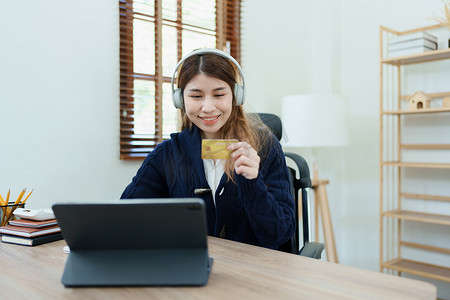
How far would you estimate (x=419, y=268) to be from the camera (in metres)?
2.63

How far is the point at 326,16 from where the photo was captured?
323 cm

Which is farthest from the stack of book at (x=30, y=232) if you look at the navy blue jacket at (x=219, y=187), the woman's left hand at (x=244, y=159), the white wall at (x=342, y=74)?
the white wall at (x=342, y=74)

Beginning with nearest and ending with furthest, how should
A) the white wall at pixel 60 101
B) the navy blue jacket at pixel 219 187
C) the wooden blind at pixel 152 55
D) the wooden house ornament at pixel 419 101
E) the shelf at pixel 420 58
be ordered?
the navy blue jacket at pixel 219 187, the white wall at pixel 60 101, the wooden blind at pixel 152 55, the shelf at pixel 420 58, the wooden house ornament at pixel 419 101

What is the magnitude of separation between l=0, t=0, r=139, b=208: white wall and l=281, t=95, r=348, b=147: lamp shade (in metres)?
1.14

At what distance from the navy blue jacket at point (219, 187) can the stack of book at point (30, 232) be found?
261 millimetres

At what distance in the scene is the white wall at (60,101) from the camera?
1.80 m

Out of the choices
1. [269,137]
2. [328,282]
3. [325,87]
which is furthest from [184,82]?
[325,87]

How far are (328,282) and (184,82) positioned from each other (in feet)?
2.76

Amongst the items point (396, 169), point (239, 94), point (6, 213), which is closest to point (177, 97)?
point (239, 94)

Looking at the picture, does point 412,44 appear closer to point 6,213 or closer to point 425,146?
point 425,146

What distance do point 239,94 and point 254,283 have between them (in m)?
0.74

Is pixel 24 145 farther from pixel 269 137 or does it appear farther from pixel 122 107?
pixel 269 137

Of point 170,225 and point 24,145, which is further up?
point 24,145

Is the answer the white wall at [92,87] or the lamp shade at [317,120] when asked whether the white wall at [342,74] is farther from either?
the lamp shade at [317,120]
